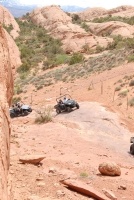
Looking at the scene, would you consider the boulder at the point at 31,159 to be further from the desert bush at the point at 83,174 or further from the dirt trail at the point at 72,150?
the desert bush at the point at 83,174

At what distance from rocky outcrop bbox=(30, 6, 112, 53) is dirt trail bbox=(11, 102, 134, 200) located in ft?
106

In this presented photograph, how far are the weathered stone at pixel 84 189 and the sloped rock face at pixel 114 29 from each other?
4954 centimetres

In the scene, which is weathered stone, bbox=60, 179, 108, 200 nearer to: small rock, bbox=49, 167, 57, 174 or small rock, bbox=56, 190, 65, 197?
small rock, bbox=56, 190, 65, 197

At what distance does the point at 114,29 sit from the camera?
60062 mm

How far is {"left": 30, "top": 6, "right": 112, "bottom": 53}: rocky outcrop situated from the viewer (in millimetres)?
51375

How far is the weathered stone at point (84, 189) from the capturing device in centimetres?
773

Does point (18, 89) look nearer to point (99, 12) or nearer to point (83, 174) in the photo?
point (83, 174)

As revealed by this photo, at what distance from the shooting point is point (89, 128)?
15.9 meters

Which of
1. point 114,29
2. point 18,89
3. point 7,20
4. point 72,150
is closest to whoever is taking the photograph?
point 72,150

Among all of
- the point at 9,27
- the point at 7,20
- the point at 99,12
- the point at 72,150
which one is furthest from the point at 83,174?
the point at 99,12

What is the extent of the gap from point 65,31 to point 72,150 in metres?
49.1

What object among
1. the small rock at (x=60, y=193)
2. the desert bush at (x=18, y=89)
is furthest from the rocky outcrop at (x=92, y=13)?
the small rock at (x=60, y=193)

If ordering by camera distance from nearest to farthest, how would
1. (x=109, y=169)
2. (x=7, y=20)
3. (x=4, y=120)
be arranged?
(x=4, y=120)
(x=109, y=169)
(x=7, y=20)

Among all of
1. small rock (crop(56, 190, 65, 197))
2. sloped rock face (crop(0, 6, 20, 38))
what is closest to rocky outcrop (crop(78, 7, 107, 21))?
sloped rock face (crop(0, 6, 20, 38))
